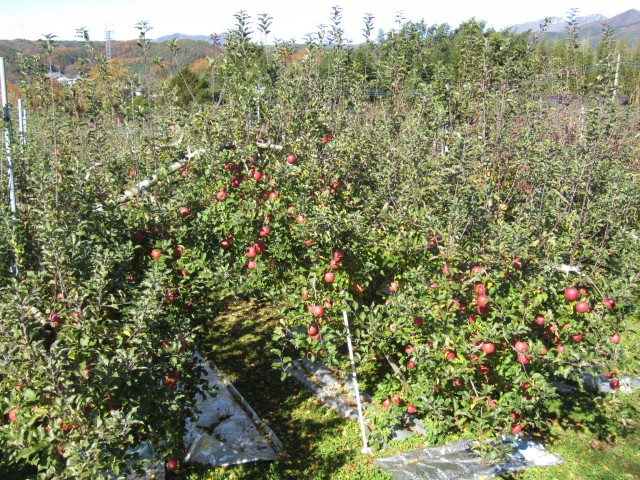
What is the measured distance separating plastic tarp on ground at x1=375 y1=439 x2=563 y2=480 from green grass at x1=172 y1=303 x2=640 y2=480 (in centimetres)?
9

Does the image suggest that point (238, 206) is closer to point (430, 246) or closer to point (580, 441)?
point (430, 246)

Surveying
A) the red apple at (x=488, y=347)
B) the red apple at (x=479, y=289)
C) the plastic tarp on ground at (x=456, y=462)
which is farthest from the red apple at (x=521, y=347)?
the plastic tarp on ground at (x=456, y=462)

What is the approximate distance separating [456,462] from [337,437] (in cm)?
111

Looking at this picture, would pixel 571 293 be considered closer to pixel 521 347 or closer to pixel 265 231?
pixel 521 347

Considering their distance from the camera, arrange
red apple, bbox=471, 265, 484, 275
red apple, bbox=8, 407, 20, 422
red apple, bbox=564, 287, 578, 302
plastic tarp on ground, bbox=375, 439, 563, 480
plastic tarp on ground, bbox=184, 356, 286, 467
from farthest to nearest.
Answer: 1. plastic tarp on ground, bbox=184, 356, 286, 467
2. plastic tarp on ground, bbox=375, 439, 563, 480
3. red apple, bbox=564, 287, 578, 302
4. red apple, bbox=471, 265, 484, 275
5. red apple, bbox=8, 407, 20, 422

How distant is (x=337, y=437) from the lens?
191 inches

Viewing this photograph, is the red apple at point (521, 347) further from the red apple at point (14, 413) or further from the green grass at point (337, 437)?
the red apple at point (14, 413)

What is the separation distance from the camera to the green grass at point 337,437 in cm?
432

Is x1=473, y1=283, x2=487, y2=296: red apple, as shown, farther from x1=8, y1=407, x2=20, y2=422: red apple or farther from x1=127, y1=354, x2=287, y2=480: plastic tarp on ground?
x1=8, y1=407, x2=20, y2=422: red apple

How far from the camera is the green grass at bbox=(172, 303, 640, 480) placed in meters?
4.32

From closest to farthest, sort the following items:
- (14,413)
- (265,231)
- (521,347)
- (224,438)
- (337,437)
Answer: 1. (14,413)
2. (521,347)
3. (265,231)
4. (224,438)
5. (337,437)

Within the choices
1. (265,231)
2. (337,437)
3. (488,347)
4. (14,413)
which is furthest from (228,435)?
(488,347)

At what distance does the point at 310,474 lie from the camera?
14.1 feet

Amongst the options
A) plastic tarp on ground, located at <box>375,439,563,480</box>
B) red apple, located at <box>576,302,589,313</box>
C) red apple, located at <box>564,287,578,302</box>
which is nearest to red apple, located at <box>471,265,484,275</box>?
red apple, located at <box>564,287,578,302</box>
